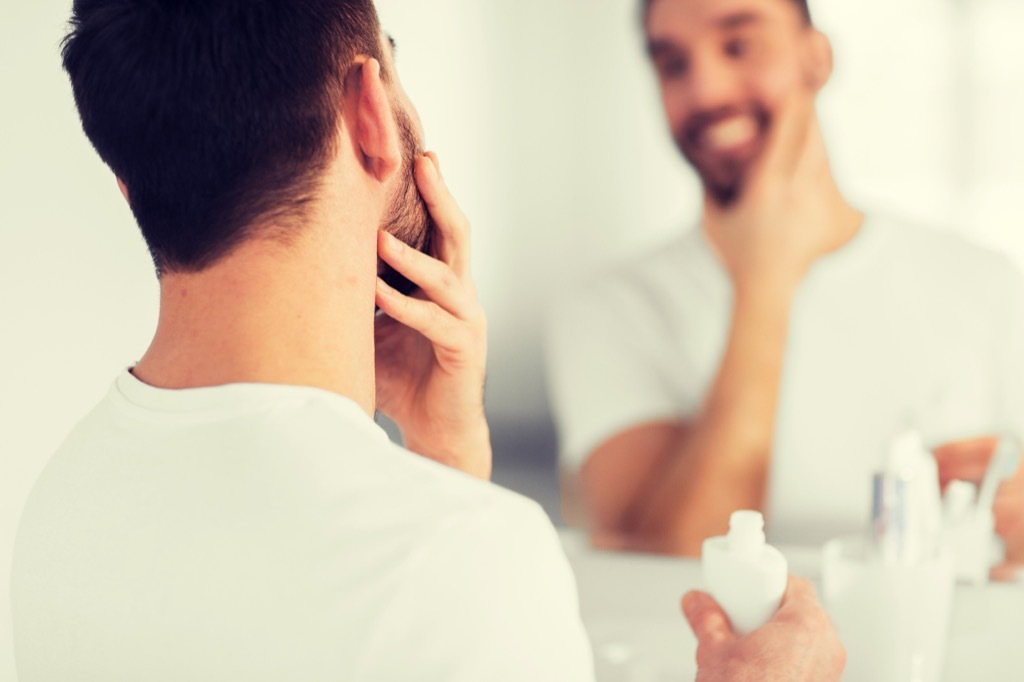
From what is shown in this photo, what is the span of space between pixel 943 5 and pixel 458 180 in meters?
0.70

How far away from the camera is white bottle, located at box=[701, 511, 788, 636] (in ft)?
2.17

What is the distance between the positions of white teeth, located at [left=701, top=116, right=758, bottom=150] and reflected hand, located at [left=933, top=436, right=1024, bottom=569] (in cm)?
51

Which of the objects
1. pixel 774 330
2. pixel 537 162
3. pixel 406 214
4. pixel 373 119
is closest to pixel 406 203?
pixel 406 214

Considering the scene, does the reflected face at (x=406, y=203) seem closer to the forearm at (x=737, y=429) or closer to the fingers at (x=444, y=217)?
the fingers at (x=444, y=217)

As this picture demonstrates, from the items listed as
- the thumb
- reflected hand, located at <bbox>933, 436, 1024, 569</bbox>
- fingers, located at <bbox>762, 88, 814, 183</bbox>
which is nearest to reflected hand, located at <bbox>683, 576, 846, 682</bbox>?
the thumb

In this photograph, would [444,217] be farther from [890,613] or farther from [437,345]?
[890,613]

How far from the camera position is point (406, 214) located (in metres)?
0.69

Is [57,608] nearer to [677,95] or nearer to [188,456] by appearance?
[188,456]

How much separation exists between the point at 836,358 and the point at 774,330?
0.09 metres

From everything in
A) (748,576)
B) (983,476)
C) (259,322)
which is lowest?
(983,476)

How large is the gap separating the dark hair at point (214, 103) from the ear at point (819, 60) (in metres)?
0.91

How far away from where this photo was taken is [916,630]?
0.78 metres

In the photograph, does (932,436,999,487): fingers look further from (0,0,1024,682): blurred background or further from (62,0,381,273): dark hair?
(62,0,381,273): dark hair

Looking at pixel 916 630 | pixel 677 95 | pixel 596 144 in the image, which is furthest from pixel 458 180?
pixel 916 630
